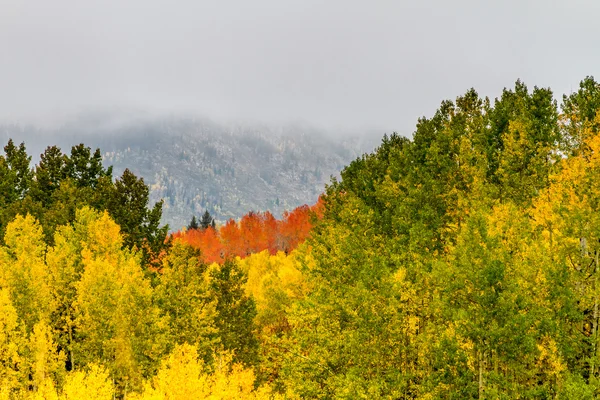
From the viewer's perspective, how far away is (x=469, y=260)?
2584 cm

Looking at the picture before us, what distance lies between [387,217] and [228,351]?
18.1 metres

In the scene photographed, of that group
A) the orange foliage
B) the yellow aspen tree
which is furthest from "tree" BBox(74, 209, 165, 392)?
the orange foliage

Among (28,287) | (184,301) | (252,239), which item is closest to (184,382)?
(184,301)

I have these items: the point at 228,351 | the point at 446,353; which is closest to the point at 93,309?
the point at 228,351

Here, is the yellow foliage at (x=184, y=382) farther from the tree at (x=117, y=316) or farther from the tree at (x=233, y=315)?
the tree at (x=233, y=315)

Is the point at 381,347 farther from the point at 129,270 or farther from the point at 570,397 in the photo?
the point at 129,270

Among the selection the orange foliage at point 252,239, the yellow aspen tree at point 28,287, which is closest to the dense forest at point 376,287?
the yellow aspen tree at point 28,287

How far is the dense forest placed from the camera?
2509 centimetres

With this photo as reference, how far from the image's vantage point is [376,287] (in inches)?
1320

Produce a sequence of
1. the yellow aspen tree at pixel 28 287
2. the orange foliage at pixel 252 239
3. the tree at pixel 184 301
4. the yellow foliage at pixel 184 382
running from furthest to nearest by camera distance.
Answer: the orange foliage at pixel 252 239 < the yellow aspen tree at pixel 28 287 < the tree at pixel 184 301 < the yellow foliage at pixel 184 382

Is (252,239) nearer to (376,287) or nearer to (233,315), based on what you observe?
(233,315)

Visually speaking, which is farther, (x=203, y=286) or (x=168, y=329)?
(x=203, y=286)

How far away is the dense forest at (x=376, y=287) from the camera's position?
25.1 meters

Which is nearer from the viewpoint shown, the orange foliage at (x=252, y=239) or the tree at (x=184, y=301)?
the tree at (x=184, y=301)
